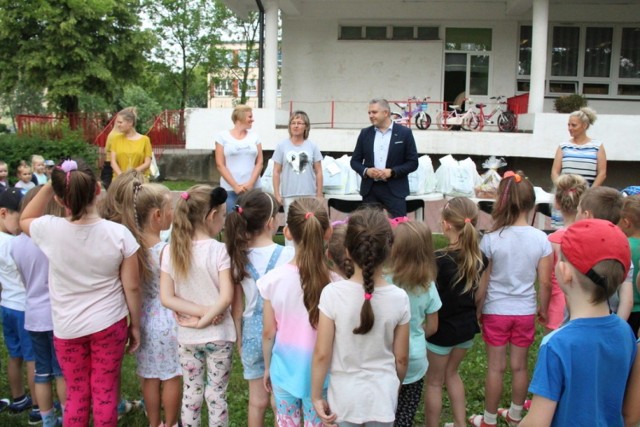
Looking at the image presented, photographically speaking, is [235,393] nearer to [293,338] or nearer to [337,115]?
[293,338]

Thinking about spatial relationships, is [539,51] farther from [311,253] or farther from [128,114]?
[311,253]

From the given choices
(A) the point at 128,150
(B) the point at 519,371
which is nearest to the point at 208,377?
(B) the point at 519,371

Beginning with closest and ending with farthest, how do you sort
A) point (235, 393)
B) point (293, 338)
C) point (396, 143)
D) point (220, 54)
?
point (293, 338), point (235, 393), point (396, 143), point (220, 54)

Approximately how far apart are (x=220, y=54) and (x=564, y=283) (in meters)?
32.4

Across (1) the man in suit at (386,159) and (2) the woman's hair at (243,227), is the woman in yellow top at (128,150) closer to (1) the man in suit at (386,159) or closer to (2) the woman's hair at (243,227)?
(1) the man in suit at (386,159)

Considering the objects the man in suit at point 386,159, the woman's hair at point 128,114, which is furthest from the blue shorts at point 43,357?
the man in suit at point 386,159

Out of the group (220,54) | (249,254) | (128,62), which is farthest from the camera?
(220,54)

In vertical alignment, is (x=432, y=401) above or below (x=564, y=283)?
below

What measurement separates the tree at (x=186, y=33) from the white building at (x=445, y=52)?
1694 centimetres

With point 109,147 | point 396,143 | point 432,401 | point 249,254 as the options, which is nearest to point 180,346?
point 249,254

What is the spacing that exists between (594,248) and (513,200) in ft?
4.68

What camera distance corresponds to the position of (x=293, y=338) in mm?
2529

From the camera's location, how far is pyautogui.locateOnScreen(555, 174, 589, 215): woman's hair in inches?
143

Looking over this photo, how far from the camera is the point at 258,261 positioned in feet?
9.17
